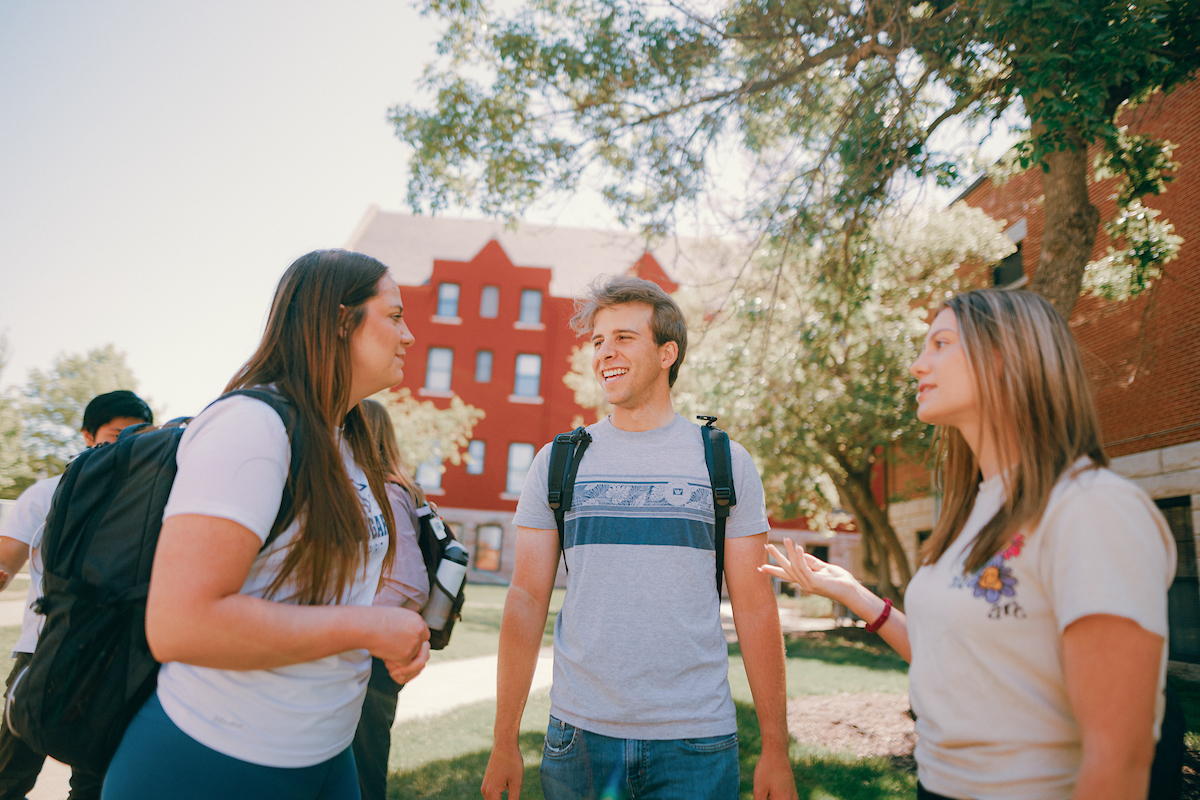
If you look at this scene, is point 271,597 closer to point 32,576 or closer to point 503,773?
point 503,773

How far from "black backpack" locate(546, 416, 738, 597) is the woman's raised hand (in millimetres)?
234

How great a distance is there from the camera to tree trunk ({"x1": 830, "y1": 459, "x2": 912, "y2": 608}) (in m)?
15.5

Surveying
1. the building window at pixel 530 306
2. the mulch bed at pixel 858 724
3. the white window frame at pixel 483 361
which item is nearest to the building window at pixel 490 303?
the building window at pixel 530 306

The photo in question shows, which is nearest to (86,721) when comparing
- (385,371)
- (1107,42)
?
(385,371)

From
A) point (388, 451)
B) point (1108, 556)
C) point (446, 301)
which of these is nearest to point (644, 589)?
point (1108, 556)

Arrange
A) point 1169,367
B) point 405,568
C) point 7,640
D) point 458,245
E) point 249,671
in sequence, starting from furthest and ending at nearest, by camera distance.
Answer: point 458,245
point 1169,367
point 7,640
point 405,568
point 249,671

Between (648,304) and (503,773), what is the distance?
1.91m

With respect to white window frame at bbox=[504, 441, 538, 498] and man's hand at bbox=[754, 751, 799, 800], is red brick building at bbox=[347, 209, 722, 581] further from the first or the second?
man's hand at bbox=[754, 751, 799, 800]

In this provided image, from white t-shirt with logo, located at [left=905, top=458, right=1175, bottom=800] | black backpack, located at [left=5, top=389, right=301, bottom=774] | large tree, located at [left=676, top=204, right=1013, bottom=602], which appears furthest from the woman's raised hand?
large tree, located at [left=676, top=204, right=1013, bottom=602]

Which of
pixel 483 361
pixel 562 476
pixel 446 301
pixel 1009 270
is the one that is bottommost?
pixel 562 476

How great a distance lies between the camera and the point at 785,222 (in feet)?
24.6

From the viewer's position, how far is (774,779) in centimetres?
245

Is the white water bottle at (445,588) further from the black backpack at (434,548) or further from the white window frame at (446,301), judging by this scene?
the white window frame at (446,301)

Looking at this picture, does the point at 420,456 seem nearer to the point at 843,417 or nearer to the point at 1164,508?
the point at 843,417
